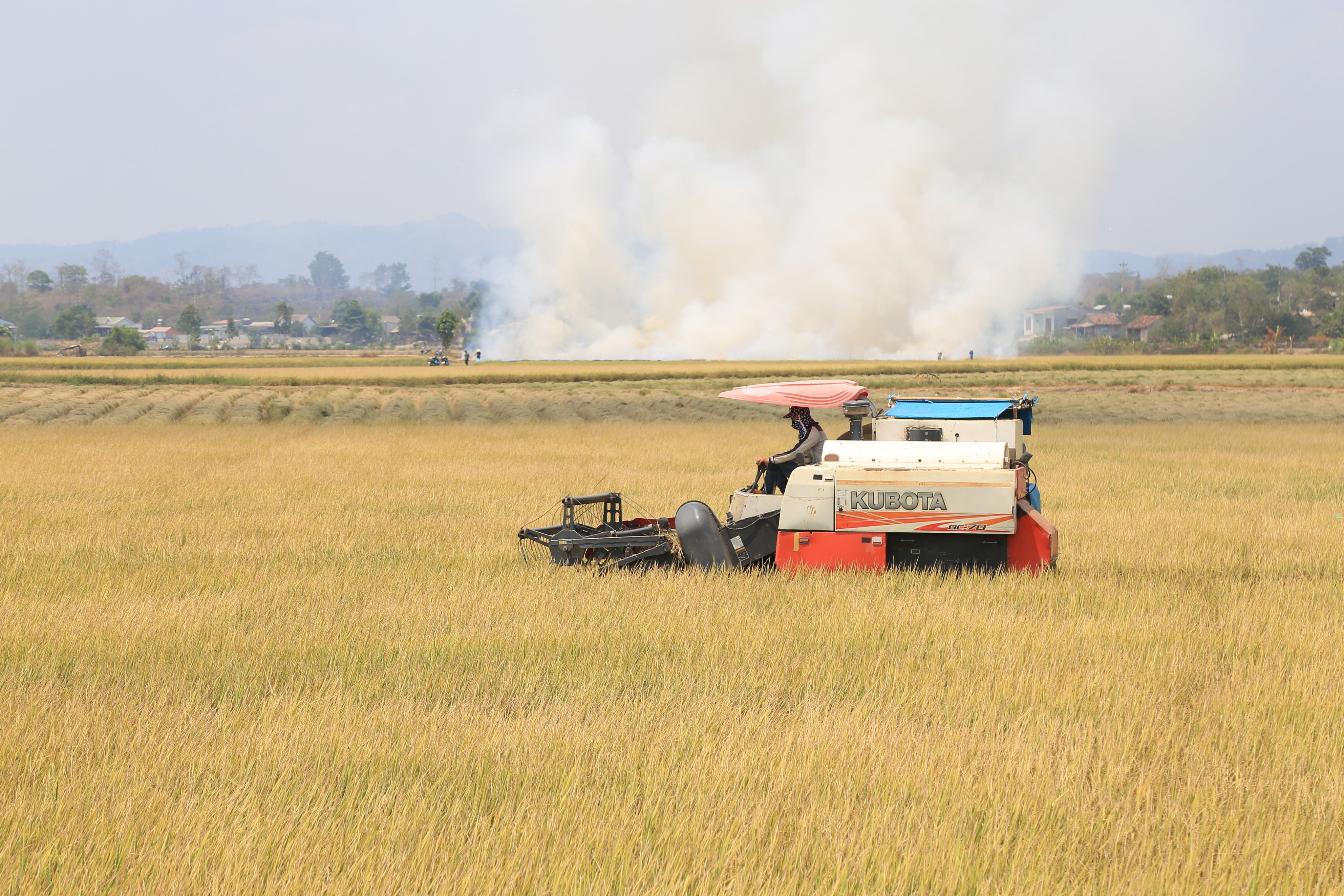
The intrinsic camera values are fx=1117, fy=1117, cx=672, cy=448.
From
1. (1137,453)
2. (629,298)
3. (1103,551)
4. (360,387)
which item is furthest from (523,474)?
(629,298)

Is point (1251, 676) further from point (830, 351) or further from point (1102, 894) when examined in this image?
point (830, 351)

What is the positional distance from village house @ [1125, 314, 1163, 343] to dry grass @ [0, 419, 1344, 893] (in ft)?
421

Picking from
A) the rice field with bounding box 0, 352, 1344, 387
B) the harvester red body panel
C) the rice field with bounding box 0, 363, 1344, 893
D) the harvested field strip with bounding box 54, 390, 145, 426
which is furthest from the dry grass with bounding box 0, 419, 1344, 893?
the rice field with bounding box 0, 352, 1344, 387

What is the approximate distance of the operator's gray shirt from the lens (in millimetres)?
11117

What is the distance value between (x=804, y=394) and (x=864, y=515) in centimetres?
122

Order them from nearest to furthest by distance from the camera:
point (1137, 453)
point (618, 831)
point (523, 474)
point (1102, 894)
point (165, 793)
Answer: point (1102, 894) → point (618, 831) → point (165, 793) → point (523, 474) → point (1137, 453)

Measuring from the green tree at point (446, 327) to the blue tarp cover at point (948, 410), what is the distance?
112m

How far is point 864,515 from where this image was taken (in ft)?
31.8

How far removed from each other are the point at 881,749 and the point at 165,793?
3358mm

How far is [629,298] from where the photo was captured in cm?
12388

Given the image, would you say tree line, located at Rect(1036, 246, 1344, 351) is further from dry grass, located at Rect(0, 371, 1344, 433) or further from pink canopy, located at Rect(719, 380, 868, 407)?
pink canopy, located at Rect(719, 380, 868, 407)

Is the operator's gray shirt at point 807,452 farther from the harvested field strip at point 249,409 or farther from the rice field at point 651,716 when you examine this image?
the harvested field strip at point 249,409

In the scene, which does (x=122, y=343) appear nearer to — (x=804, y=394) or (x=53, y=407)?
(x=53, y=407)

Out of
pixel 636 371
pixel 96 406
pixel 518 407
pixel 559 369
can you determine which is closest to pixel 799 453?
pixel 518 407
